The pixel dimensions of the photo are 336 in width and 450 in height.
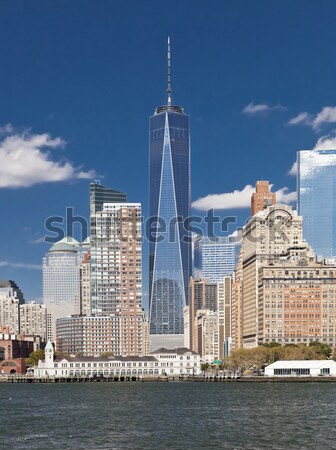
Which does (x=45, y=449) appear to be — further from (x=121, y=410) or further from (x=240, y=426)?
(x=121, y=410)

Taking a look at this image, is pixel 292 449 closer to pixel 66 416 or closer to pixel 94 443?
pixel 94 443

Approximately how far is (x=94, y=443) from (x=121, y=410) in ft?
120

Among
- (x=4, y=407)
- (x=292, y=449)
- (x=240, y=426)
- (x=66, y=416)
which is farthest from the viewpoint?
(x=4, y=407)

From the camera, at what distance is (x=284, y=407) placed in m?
120

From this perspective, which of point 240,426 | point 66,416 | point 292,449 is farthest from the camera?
point 66,416

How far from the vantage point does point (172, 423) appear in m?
101

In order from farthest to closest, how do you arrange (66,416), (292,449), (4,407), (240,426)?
(4,407)
(66,416)
(240,426)
(292,449)

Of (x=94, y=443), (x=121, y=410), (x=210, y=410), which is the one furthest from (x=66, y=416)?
(x=94, y=443)

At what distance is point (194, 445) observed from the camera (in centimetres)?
8256

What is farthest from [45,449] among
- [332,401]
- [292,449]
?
[332,401]

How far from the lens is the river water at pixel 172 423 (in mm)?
83188

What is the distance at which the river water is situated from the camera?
83.2 meters

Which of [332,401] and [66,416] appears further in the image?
[332,401]

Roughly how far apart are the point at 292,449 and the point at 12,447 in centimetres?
2427
